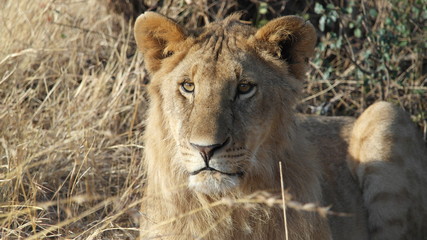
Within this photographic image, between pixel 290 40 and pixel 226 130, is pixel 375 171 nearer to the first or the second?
pixel 290 40

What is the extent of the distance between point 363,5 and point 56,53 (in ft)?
9.31

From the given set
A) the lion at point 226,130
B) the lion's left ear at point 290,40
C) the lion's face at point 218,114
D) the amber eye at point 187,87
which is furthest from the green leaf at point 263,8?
the amber eye at point 187,87

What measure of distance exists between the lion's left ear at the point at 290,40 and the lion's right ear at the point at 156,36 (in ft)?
1.46

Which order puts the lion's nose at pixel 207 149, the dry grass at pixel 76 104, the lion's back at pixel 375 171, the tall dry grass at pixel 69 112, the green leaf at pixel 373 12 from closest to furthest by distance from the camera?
the lion's nose at pixel 207 149 → the tall dry grass at pixel 69 112 → the dry grass at pixel 76 104 → the lion's back at pixel 375 171 → the green leaf at pixel 373 12

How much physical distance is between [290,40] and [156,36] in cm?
74

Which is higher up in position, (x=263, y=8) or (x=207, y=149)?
(x=207, y=149)

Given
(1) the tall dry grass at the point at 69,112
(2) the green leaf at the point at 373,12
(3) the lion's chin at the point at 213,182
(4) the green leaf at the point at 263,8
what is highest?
(3) the lion's chin at the point at 213,182

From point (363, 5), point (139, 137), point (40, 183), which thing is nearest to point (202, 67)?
point (40, 183)

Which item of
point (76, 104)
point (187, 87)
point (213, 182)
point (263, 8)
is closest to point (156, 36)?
point (187, 87)

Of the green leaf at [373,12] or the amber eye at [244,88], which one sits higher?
the amber eye at [244,88]

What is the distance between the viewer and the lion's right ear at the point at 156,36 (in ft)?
12.1

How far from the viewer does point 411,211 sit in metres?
4.77

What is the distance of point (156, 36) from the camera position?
12.4 feet

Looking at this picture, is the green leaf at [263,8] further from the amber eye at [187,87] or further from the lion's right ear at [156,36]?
the amber eye at [187,87]
